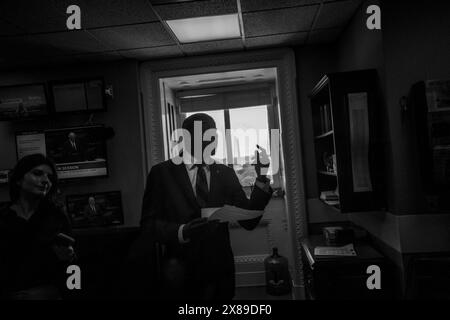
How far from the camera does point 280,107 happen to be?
2.21 meters

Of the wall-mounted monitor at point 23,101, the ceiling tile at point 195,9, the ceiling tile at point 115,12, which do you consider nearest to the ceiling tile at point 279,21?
the ceiling tile at point 195,9

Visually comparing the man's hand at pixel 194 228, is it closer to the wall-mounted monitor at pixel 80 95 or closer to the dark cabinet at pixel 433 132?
the dark cabinet at pixel 433 132

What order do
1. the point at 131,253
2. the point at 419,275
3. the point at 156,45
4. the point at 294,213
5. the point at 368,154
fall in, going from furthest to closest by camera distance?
the point at 294,213 < the point at 156,45 < the point at 368,154 < the point at 131,253 < the point at 419,275

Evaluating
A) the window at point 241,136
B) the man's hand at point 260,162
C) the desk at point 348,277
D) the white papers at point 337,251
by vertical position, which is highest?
the window at point 241,136

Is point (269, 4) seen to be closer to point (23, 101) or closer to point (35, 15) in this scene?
point (35, 15)

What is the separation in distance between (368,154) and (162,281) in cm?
119

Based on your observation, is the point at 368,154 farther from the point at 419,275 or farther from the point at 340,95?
the point at 419,275

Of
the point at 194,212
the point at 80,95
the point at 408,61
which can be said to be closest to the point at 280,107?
the point at 408,61

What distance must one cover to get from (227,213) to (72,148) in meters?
1.18

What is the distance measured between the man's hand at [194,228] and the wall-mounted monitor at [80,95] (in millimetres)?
1258

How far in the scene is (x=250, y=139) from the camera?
5.74 feet

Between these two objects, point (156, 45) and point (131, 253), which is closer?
point (131, 253)

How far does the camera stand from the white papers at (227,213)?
1238 mm
